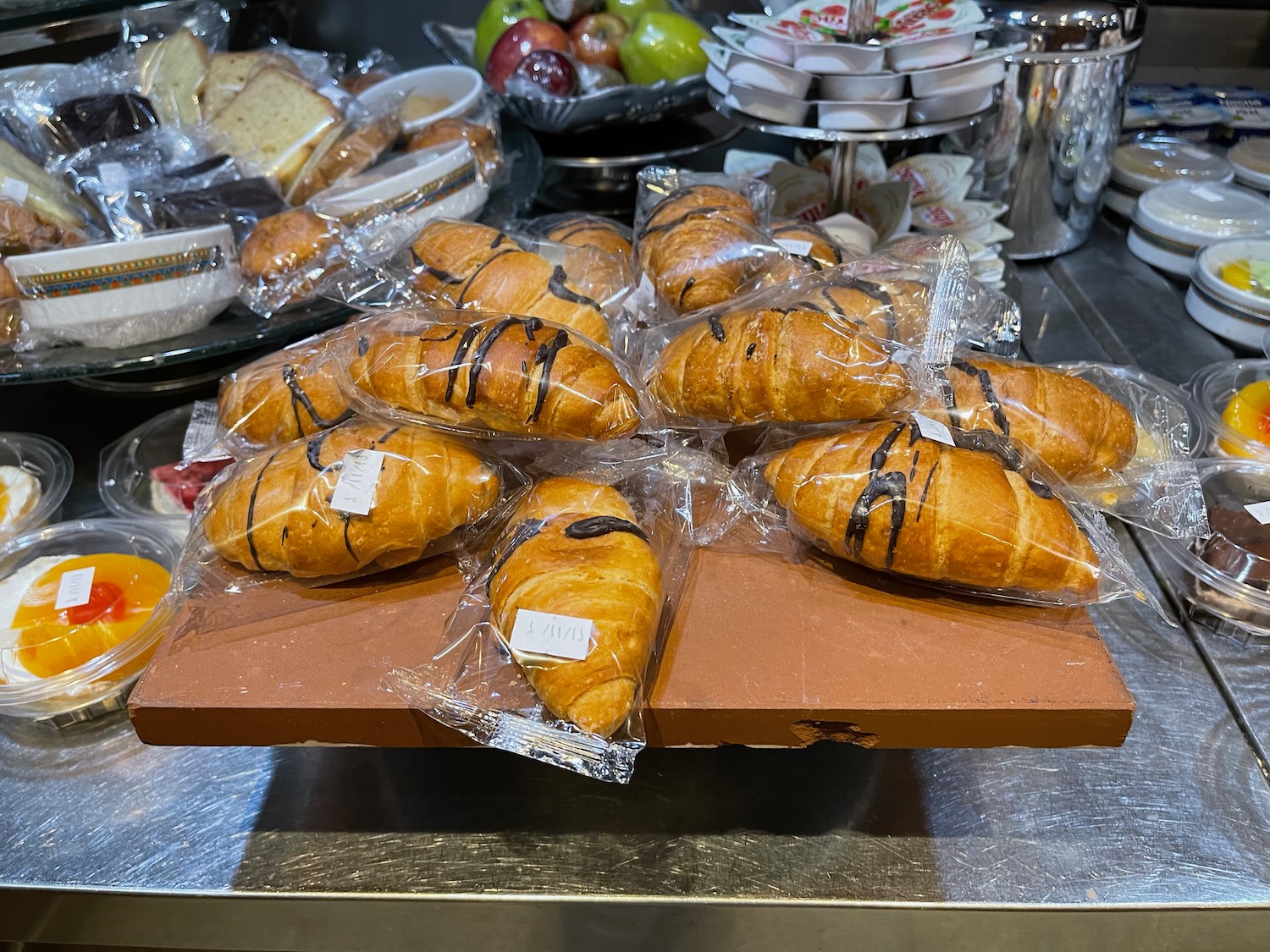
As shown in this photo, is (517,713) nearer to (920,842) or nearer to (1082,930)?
(920,842)

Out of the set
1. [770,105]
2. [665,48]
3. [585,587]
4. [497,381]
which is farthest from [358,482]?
[665,48]

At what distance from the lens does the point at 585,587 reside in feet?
2.85

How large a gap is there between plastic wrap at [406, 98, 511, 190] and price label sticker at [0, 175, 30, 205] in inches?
25.6

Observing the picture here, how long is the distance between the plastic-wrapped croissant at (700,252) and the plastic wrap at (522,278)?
7 centimetres

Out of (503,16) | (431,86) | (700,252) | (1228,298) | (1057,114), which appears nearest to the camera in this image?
(700,252)

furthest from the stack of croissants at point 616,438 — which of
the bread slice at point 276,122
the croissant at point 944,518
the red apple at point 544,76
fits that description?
the red apple at point 544,76

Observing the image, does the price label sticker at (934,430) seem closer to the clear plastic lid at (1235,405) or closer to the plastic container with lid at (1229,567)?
the plastic container with lid at (1229,567)

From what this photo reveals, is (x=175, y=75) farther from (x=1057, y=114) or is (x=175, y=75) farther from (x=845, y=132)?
(x=1057, y=114)

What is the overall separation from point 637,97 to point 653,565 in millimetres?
1362

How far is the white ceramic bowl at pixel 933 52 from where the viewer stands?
1.34 m

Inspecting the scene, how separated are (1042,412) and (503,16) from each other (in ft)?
5.84

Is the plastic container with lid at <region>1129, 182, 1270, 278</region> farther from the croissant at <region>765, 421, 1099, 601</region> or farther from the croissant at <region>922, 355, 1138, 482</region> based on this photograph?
the croissant at <region>765, 421, 1099, 601</region>

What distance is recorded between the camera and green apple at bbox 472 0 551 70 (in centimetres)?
218

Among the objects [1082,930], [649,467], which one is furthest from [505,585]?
[1082,930]
